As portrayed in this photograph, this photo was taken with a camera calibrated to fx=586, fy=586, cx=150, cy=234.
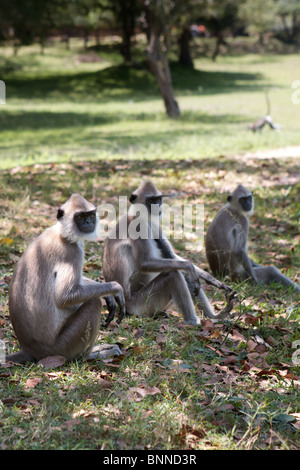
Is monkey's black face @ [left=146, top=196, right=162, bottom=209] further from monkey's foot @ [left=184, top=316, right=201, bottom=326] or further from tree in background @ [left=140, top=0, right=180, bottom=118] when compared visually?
tree in background @ [left=140, top=0, right=180, bottom=118]

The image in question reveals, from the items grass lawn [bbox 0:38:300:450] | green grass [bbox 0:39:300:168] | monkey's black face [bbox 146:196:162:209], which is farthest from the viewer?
green grass [bbox 0:39:300:168]

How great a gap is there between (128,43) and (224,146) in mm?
22152

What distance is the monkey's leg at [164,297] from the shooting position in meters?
4.79

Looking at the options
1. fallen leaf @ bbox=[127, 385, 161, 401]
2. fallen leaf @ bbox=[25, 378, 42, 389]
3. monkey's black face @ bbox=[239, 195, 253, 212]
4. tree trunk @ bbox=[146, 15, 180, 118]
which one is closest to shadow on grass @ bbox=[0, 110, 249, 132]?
tree trunk @ bbox=[146, 15, 180, 118]

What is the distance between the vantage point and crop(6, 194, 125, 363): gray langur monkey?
12.2 ft

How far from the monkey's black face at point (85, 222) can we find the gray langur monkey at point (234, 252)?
2349 mm

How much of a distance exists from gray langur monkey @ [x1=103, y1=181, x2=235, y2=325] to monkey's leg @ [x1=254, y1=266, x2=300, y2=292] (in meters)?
1.30

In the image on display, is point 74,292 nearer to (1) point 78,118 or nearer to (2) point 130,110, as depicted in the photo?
(1) point 78,118

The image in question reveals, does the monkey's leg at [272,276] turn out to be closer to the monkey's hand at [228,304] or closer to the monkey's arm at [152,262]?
the monkey's hand at [228,304]

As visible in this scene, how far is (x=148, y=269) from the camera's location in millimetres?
4898

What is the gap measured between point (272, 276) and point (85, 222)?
9.36ft

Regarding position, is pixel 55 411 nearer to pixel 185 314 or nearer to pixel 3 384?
pixel 3 384

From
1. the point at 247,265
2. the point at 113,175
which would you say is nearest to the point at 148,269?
the point at 247,265
